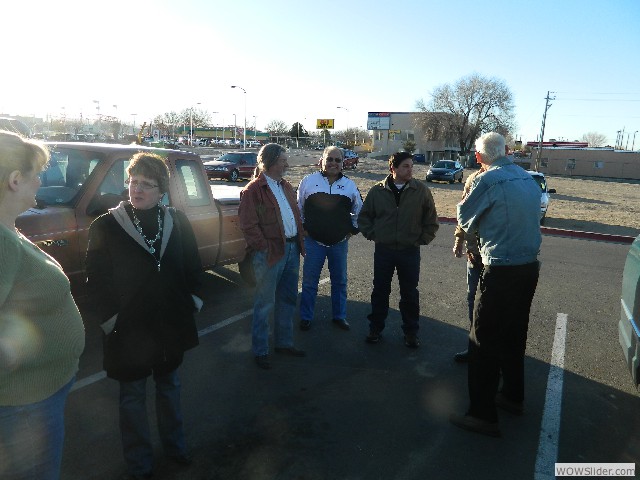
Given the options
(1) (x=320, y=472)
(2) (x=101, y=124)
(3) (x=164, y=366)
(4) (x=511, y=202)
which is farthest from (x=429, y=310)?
(2) (x=101, y=124)

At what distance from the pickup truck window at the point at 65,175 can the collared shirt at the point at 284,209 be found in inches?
73.9

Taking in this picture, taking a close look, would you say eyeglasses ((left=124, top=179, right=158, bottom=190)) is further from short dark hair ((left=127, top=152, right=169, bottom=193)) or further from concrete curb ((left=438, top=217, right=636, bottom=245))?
concrete curb ((left=438, top=217, right=636, bottom=245))

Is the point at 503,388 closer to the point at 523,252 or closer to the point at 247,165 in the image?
the point at 523,252

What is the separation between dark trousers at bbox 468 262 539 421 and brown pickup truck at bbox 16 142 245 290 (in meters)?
3.45

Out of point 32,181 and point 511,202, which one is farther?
point 511,202

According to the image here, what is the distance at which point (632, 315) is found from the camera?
3555 mm

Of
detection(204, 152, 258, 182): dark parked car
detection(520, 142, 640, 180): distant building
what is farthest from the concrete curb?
detection(520, 142, 640, 180): distant building

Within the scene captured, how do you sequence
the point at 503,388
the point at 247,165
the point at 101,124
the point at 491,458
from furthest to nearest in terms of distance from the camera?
the point at 101,124
the point at 247,165
the point at 503,388
the point at 491,458

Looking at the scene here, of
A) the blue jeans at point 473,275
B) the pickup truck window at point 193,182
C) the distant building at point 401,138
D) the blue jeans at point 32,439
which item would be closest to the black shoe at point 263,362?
the blue jeans at point 473,275

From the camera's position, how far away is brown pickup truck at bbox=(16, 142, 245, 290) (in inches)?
174

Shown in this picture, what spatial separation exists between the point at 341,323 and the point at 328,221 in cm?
114

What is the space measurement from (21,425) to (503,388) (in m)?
3.25

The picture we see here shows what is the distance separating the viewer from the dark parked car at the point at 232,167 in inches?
1004

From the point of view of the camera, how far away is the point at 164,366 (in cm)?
280
